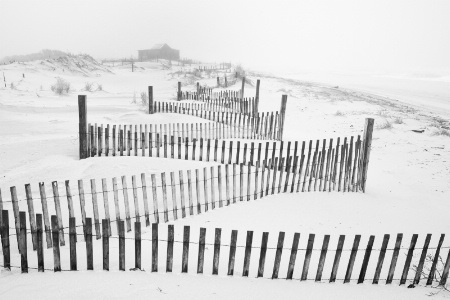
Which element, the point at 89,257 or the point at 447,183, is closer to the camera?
the point at 89,257

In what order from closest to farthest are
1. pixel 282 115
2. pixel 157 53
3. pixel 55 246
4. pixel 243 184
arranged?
pixel 55 246, pixel 243 184, pixel 282 115, pixel 157 53

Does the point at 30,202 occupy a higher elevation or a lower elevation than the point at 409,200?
higher

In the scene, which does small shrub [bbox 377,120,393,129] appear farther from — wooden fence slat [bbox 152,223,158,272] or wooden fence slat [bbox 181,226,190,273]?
wooden fence slat [bbox 152,223,158,272]

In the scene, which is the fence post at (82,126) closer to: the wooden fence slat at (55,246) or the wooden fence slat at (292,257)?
the wooden fence slat at (55,246)

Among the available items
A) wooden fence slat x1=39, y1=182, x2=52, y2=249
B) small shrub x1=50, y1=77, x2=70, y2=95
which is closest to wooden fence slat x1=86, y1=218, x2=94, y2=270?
wooden fence slat x1=39, y1=182, x2=52, y2=249

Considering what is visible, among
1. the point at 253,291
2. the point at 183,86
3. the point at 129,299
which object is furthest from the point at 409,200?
the point at 183,86

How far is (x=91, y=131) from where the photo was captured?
837 centimetres

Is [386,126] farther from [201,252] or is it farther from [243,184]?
[201,252]

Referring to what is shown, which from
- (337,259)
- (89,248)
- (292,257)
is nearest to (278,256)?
(292,257)

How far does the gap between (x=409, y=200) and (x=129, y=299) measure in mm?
6321

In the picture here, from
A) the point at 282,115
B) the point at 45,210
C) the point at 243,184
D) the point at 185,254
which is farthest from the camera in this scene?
the point at 282,115

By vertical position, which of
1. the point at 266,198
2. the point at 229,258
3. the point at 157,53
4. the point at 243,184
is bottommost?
the point at 266,198

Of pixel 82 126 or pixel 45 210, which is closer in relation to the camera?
pixel 45 210

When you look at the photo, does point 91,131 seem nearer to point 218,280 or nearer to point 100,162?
point 100,162
